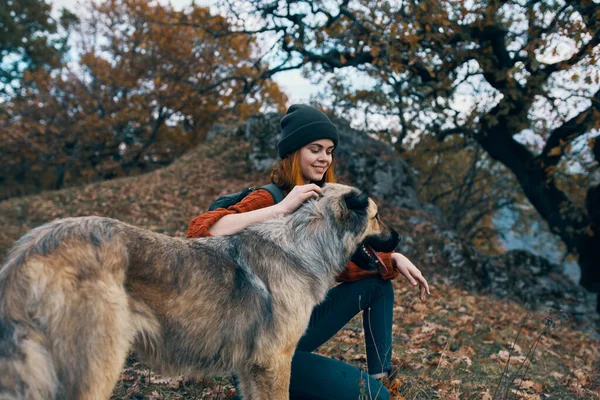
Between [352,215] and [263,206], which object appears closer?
[352,215]

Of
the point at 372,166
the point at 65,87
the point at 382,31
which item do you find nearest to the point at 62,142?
the point at 65,87

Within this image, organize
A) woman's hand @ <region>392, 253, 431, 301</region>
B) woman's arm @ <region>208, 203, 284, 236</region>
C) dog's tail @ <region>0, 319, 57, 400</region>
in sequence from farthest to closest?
woman's hand @ <region>392, 253, 431, 301</region> → woman's arm @ <region>208, 203, 284, 236</region> → dog's tail @ <region>0, 319, 57, 400</region>

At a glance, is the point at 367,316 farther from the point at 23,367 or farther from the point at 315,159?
the point at 23,367

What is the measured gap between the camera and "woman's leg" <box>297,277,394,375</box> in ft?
12.4

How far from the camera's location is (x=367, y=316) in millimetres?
3900

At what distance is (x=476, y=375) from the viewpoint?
5.12 meters

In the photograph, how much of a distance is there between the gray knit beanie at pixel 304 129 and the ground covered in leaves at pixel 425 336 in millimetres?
2014

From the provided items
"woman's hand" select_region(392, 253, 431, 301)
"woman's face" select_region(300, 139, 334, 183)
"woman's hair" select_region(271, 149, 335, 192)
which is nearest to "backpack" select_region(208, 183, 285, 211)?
"woman's hair" select_region(271, 149, 335, 192)

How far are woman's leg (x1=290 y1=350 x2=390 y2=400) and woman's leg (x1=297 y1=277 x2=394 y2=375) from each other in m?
0.33

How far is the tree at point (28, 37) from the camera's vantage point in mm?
28359

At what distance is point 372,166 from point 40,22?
26.0 m

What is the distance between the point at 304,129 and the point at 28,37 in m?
31.6

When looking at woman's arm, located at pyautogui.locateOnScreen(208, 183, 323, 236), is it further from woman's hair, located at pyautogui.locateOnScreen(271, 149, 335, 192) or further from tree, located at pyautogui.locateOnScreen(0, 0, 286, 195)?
tree, located at pyautogui.locateOnScreen(0, 0, 286, 195)

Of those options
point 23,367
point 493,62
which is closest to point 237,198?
point 23,367
